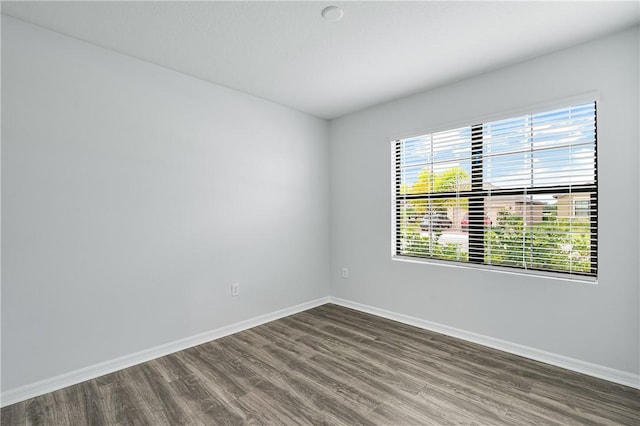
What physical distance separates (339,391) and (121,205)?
7.16 feet

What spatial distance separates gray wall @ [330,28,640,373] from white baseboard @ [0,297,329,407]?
1496 mm

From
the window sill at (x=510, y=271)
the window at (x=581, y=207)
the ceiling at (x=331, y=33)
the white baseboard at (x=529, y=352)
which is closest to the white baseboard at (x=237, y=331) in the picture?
the white baseboard at (x=529, y=352)

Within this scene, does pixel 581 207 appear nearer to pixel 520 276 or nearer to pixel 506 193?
pixel 506 193

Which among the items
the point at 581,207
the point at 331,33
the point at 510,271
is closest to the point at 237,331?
the point at 510,271

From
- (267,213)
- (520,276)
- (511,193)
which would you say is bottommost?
(520,276)

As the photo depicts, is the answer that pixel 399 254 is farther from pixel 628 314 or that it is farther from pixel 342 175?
pixel 628 314

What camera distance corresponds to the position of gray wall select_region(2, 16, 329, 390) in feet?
6.84

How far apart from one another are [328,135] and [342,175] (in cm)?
63

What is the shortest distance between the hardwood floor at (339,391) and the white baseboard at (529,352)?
2.8 inches

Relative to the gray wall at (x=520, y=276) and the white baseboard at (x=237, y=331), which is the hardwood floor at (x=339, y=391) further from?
the gray wall at (x=520, y=276)

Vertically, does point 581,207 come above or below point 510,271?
above

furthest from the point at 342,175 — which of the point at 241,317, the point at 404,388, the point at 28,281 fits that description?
the point at 28,281

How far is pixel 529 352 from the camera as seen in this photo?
259cm

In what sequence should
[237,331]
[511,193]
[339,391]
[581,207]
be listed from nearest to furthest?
1. [339,391]
2. [581,207]
3. [511,193]
4. [237,331]
